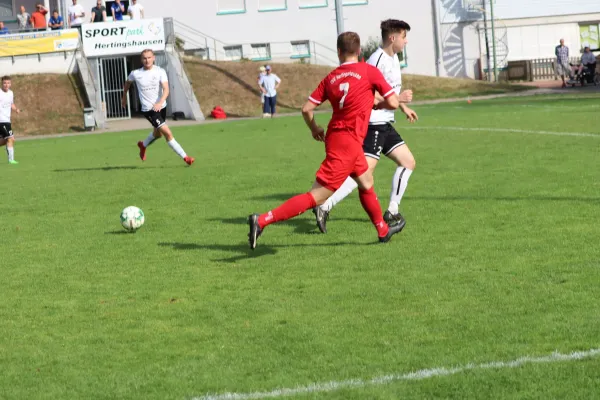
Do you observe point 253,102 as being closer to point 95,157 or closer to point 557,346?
point 95,157

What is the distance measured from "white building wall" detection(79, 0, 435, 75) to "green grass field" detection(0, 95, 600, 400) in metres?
38.6

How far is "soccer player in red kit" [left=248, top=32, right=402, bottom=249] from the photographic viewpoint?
863 cm

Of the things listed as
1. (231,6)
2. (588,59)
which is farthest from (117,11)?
(588,59)

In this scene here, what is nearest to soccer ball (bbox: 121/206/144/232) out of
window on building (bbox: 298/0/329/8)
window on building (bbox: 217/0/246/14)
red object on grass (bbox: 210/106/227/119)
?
red object on grass (bbox: 210/106/227/119)

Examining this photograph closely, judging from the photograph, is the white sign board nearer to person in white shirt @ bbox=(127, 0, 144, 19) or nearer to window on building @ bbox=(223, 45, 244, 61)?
person in white shirt @ bbox=(127, 0, 144, 19)

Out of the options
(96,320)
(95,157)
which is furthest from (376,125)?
(95,157)

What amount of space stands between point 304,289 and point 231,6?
47.5m

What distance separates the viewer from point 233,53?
53.7 m

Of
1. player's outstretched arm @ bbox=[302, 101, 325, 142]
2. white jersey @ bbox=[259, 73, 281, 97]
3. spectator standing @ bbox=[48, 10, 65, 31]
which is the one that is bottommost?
player's outstretched arm @ bbox=[302, 101, 325, 142]

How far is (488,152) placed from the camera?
54.9 feet

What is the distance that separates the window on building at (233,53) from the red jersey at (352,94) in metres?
45.2

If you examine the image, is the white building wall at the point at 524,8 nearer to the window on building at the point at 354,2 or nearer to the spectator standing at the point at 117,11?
the window on building at the point at 354,2

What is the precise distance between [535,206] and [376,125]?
81.1 inches

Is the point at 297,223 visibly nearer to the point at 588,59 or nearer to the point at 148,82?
the point at 148,82
